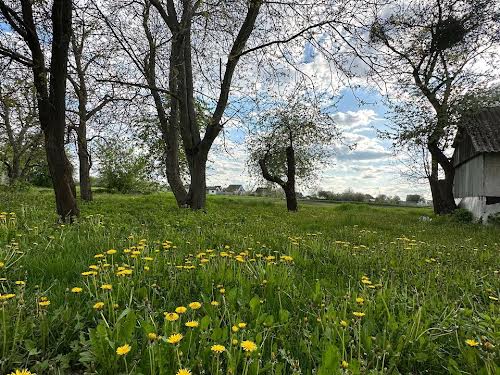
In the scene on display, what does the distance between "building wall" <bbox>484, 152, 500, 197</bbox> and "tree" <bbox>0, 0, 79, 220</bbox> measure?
19248 mm

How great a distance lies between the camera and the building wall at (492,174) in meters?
18.5

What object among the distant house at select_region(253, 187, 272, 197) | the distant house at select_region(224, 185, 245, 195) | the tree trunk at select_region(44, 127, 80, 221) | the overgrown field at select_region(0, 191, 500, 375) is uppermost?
the distant house at select_region(224, 185, 245, 195)

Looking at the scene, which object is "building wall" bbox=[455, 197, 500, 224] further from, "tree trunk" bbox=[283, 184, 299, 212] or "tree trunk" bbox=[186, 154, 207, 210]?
"tree trunk" bbox=[186, 154, 207, 210]

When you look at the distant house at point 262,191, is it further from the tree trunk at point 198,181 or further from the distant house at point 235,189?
the distant house at point 235,189

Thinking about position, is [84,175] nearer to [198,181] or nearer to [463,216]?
[198,181]

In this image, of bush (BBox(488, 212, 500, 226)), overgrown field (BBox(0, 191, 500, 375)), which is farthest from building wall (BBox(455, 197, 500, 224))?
overgrown field (BBox(0, 191, 500, 375))

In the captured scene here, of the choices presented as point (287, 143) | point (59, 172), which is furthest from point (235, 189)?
point (59, 172)

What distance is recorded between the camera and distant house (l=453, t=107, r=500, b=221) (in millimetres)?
18289

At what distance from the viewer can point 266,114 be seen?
2434cm

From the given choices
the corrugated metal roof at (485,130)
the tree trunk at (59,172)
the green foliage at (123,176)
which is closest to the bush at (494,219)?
the corrugated metal roof at (485,130)

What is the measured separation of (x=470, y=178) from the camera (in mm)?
21281

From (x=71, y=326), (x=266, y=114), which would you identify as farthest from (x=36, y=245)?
(x=266, y=114)

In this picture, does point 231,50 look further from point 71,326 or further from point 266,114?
point 266,114

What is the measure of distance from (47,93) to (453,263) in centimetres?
740
